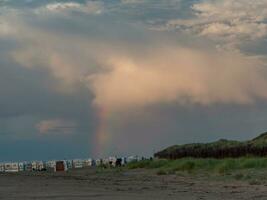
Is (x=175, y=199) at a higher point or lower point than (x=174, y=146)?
lower

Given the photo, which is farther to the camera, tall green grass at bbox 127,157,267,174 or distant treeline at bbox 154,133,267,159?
distant treeline at bbox 154,133,267,159

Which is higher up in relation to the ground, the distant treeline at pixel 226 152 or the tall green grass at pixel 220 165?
the distant treeline at pixel 226 152

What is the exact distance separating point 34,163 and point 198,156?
72.0ft

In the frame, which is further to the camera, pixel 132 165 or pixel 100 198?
pixel 132 165

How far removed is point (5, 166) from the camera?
2982 inches

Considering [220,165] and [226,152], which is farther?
[226,152]

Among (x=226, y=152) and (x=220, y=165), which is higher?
(x=226, y=152)

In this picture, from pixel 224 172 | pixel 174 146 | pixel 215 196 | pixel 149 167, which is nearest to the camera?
A: pixel 215 196

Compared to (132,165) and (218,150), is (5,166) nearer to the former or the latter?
(132,165)

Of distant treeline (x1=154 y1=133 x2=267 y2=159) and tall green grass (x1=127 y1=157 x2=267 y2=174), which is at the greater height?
distant treeline (x1=154 y1=133 x2=267 y2=159)

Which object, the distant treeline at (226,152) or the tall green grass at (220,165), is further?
the distant treeline at (226,152)

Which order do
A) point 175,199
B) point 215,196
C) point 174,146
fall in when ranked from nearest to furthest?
point 175,199
point 215,196
point 174,146

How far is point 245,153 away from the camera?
56250mm

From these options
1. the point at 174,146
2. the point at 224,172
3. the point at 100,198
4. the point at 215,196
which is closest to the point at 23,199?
the point at 100,198
